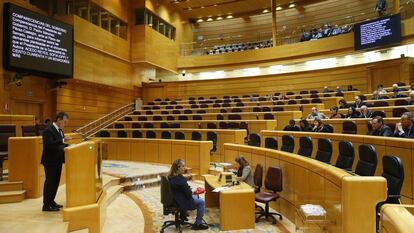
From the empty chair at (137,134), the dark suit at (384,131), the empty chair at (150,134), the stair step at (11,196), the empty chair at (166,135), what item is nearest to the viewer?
the stair step at (11,196)

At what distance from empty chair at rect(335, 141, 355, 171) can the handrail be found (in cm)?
880

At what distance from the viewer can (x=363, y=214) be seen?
272cm

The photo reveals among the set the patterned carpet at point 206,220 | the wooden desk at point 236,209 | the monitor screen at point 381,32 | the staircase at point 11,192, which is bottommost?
the patterned carpet at point 206,220

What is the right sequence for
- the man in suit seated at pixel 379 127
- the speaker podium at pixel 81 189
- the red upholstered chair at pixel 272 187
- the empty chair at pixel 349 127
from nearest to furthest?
the speaker podium at pixel 81 189, the red upholstered chair at pixel 272 187, the man in suit seated at pixel 379 127, the empty chair at pixel 349 127

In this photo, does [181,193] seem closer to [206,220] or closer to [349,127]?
[206,220]

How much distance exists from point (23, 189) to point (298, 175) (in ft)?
11.7

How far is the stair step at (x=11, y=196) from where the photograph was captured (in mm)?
4551

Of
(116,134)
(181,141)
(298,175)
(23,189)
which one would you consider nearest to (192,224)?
(298,175)

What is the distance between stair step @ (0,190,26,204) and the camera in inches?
179

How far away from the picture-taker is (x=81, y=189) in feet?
12.4

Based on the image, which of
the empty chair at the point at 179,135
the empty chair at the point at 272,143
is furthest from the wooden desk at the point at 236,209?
the empty chair at the point at 179,135

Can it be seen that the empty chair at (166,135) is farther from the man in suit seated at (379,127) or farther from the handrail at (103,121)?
the man in suit seated at (379,127)

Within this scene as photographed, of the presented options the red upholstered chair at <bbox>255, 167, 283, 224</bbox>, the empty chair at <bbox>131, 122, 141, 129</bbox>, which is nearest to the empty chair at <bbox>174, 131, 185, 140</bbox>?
the empty chair at <bbox>131, 122, 141, 129</bbox>

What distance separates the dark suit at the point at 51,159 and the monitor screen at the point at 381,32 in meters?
10.9
